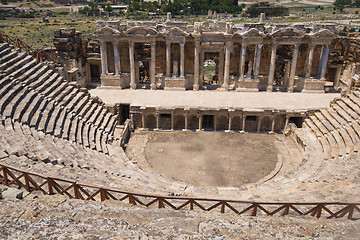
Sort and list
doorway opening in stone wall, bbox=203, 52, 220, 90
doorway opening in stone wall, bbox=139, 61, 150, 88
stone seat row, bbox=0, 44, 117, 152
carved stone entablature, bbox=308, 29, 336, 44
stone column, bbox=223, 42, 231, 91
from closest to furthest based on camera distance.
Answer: stone seat row, bbox=0, 44, 117, 152
carved stone entablature, bbox=308, 29, 336, 44
stone column, bbox=223, 42, 231, 91
doorway opening in stone wall, bbox=203, 52, 220, 90
doorway opening in stone wall, bbox=139, 61, 150, 88

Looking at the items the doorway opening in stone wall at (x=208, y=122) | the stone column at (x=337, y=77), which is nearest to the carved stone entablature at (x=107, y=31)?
the doorway opening in stone wall at (x=208, y=122)

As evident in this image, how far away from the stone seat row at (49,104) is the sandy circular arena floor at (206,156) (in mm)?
2549

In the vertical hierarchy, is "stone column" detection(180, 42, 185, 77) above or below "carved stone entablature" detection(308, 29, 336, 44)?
below

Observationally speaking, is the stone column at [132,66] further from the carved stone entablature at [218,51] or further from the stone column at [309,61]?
the stone column at [309,61]

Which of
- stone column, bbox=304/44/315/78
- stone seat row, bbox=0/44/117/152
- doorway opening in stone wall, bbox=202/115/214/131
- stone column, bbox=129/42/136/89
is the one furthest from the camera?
stone column, bbox=129/42/136/89

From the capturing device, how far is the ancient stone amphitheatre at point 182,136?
793cm

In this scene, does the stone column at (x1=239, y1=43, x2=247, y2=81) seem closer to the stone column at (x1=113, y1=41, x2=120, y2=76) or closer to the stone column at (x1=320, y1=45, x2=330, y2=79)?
the stone column at (x1=320, y1=45, x2=330, y2=79)

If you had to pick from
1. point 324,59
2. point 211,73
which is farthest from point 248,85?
point 211,73

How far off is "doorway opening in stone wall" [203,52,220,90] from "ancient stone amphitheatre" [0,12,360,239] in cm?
49

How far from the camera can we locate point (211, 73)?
37594 millimetres

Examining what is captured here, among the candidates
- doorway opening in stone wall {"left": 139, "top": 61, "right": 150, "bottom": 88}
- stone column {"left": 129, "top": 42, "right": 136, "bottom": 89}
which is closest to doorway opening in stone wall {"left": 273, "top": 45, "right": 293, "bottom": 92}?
doorway opening in stone wall {"left": 139, "top": 61, "right": 150, "bottom": 88}

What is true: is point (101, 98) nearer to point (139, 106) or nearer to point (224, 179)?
point (139, 106)

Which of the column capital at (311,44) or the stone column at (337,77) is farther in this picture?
the stone column at (337,77)

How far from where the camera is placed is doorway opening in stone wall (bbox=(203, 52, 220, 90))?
27044mm
